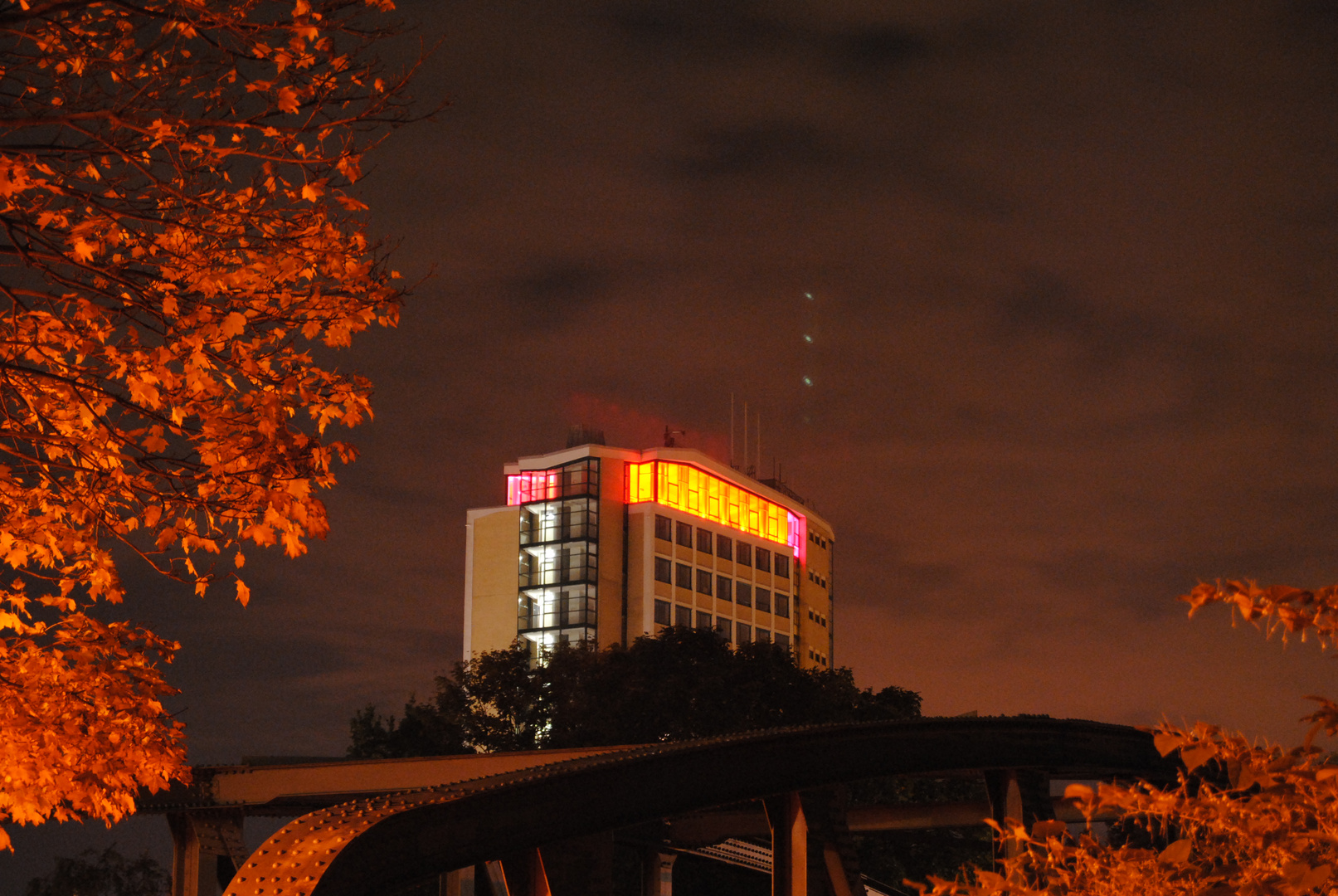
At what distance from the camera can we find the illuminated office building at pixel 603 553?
10556 cm

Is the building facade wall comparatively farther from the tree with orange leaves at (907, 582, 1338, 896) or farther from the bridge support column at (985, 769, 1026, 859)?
the tree with orange leaves at (907, 582, 1338, 896)

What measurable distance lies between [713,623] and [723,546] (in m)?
7.01

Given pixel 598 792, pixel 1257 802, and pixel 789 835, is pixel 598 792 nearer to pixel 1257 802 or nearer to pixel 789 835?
pixel 789 835

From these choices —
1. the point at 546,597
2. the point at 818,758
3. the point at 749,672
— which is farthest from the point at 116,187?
the point at 546,597

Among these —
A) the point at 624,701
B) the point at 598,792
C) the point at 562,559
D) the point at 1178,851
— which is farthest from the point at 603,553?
the point at 1178,851

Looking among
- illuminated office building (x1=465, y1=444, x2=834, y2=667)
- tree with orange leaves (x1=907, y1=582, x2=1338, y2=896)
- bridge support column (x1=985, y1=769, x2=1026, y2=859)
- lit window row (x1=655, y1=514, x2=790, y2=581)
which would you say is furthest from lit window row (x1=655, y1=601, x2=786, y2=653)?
tree with orange leaves (x1=907, y1=582, x2=1338, y2=896)

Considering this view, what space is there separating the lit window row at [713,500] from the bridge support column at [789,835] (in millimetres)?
95657

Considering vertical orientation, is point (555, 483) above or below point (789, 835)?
above

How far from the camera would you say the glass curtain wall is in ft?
344

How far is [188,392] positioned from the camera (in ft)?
30.7

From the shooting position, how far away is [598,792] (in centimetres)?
1027

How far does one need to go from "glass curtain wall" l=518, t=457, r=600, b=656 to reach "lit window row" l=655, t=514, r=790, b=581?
6127 mm

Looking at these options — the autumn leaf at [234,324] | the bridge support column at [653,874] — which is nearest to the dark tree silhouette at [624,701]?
the bridge support column at [653,874]

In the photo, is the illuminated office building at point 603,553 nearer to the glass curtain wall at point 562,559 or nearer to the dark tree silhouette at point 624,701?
the glass curtain wall at point 562,559
